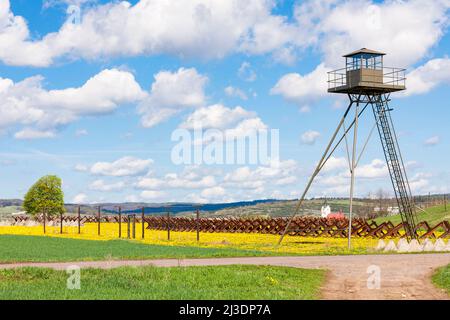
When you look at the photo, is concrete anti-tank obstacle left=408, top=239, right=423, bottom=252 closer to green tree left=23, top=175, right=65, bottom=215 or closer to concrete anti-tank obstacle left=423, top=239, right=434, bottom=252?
concrete anti-tank obstacle left=423, top=239, right=434, bottom=252

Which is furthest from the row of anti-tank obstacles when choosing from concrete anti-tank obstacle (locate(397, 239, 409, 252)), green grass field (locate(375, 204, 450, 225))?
concrete anti-tank obstacle (locate(397, 239, 409, 252))

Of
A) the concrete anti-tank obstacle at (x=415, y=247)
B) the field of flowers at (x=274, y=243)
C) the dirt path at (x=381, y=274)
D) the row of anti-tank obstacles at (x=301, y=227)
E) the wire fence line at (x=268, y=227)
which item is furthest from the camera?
the wire fence line at (x=268, y=227)

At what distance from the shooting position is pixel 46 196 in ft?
351

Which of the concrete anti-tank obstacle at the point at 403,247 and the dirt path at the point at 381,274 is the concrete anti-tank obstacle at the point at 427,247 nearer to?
the concrete anti-tank obstacle at the point at 403,247

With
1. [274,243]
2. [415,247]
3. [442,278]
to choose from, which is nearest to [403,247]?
[415,247]

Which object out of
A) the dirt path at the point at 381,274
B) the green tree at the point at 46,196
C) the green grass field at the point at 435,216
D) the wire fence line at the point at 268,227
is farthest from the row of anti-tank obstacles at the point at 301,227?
the dirt path at the point at 381,274

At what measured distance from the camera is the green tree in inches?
4200

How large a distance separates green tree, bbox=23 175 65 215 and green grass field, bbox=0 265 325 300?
83.6m

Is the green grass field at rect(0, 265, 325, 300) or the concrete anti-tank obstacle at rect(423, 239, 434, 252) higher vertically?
the green grass field at rect(0, 265, 325, 300)

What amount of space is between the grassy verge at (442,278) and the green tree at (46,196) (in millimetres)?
86242

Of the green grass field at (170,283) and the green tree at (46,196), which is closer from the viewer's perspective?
the green grass field at (170,283)

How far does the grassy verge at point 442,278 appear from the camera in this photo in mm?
23322

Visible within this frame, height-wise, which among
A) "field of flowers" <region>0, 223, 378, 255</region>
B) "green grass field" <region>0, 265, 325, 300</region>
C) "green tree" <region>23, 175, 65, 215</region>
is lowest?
"field of flowers" <region>0, 223, 378, 255</region>

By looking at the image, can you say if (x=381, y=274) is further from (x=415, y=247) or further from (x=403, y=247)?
(x=415, y=247)
